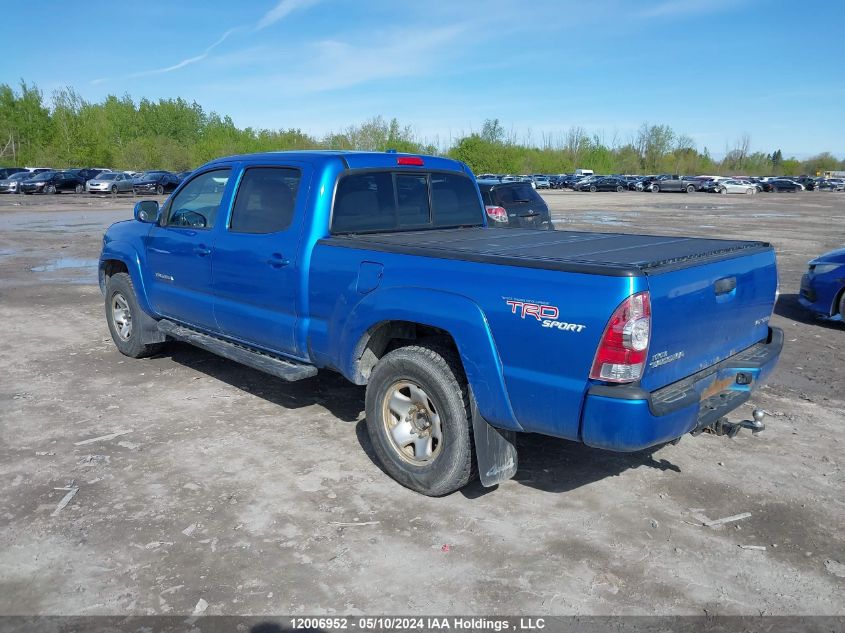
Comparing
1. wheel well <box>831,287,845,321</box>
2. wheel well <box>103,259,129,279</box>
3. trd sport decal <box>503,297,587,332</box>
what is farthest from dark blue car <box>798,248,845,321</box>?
wheel well <box>103,259,129,279</box>

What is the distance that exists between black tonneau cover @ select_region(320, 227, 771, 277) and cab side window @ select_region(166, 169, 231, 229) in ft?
5.06

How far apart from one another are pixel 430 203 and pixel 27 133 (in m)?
86.7

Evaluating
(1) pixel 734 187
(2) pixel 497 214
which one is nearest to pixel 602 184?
(1) pixel 734 187

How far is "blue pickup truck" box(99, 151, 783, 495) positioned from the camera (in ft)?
10.9

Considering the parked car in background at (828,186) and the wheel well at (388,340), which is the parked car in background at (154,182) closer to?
the wheel well at (388,340)

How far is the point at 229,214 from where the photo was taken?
17.9 feet

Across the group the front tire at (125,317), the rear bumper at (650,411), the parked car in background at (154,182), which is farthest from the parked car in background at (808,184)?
the rear bumper at (650,411)

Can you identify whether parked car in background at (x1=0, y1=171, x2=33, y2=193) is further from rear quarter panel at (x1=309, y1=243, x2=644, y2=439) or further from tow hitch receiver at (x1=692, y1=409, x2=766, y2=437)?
tow hitch receiver at (x1=692, y1=409, x2=766, y2=437)

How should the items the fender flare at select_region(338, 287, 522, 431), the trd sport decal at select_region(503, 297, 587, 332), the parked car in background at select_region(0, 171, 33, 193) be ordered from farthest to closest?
1. the parked car in background at select_region(0, 171, 33, 193)
2. the fender flare at select_region(338, 287, 522, 431)
3. the trd sport decal at select_region(503, 297, 587, 332)

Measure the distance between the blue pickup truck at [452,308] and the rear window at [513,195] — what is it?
7669mm

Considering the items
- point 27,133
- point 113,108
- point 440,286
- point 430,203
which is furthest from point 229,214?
point 113,108

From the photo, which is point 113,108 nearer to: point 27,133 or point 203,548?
point 27,133

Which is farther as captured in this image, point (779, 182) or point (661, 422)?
point (779, 182)

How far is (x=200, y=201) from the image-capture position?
5.99m
